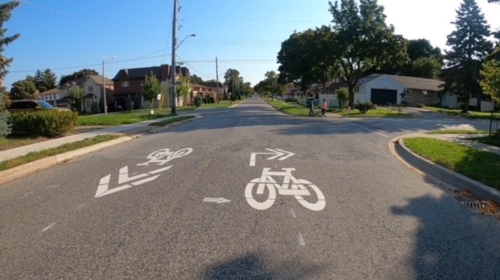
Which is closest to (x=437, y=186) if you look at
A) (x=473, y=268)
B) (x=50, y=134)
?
(x=473, y=268)

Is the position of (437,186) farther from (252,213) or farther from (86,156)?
(86,156)

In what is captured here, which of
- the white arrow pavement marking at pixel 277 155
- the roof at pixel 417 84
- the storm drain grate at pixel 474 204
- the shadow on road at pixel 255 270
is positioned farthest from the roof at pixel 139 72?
the shadow on road at pixel 255 270

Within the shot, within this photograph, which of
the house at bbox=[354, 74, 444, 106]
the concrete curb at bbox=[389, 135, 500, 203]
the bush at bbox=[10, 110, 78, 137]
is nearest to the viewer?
the concrete curb at bbox=[389, 135, 500, 203]

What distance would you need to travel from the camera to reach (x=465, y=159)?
31.9 feet

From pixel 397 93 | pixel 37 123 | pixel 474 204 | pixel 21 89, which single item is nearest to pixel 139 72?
pixel 21 89

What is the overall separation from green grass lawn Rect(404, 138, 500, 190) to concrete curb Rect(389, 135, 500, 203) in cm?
16

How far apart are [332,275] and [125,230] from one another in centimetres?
258

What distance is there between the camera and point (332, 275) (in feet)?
12.5

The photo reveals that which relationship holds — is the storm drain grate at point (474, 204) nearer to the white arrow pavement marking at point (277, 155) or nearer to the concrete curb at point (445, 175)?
the concrete curb at point (445, 175)

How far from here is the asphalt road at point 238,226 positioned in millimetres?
3967

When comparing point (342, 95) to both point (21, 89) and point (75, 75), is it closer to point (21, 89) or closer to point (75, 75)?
point (21, 89)

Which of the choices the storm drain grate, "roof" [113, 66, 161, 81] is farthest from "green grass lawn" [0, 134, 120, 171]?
"roof" [113, 66, 161, 81]

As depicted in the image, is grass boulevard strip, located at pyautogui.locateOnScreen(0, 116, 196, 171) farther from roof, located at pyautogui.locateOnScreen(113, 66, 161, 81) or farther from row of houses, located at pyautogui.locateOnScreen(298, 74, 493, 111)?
roof, located at pyautogui.locateOnScreen(113, 66, 161, 81)

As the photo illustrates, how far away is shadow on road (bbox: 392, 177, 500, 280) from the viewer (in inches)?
156
